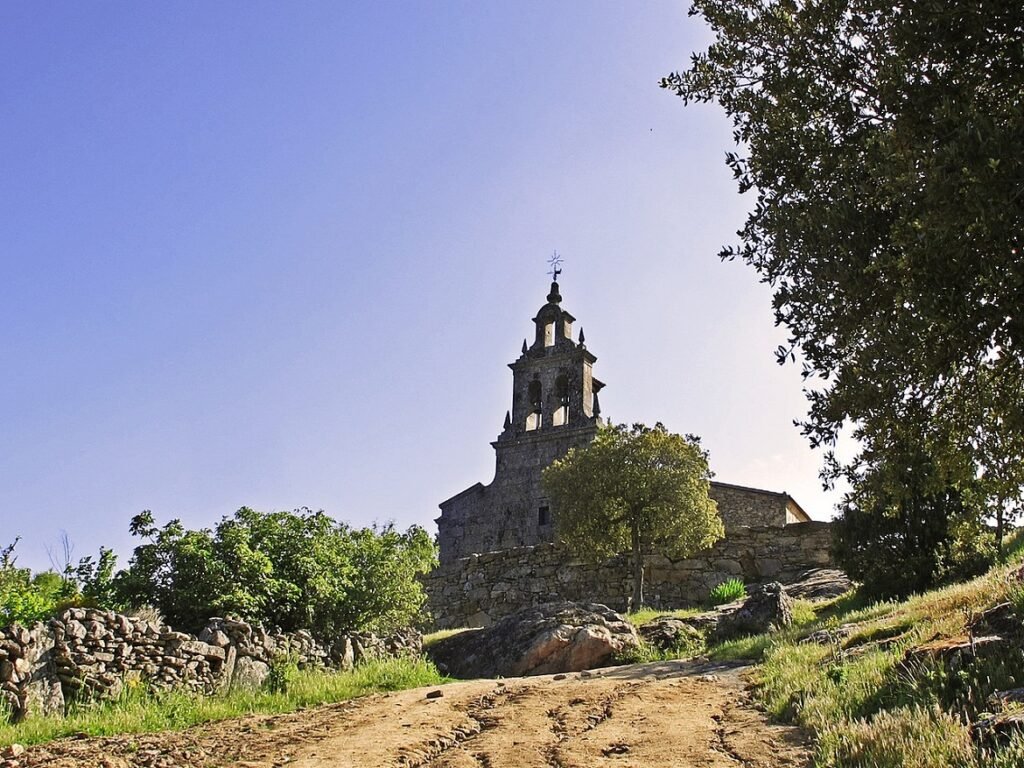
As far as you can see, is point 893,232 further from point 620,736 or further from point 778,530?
point 778,530

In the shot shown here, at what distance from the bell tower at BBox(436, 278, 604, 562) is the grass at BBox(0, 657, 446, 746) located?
75.1 ft

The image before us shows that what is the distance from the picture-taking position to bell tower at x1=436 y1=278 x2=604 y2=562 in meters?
36.0

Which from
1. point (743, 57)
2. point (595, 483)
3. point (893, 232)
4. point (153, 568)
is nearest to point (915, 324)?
point (893, 232)

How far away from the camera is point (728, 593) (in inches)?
789

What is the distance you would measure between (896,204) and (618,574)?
15768 mm

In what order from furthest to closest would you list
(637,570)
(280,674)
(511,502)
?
1. (511,502)
2. (637,570)
3. (280,674)

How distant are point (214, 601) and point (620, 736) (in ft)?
22.2

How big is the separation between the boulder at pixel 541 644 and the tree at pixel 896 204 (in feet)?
20.7

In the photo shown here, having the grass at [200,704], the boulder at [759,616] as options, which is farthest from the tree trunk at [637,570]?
the grass at [200,704]

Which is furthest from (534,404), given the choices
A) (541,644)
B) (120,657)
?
(120,657)

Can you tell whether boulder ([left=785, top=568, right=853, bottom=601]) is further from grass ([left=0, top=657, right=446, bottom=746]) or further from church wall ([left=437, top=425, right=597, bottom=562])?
church wall ([left=437, top=425, right=597, bottom=562])

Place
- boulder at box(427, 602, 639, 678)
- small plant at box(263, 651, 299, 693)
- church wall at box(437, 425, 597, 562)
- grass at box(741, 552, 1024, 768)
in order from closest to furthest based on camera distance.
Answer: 1. grass at box(741, 552, 1024, 768)
2. small plant at box(263, 651, 299, 693)
3. boulder at box(427, 602, 639, 678)
4. church wall at box(437, 425, 597, 562)

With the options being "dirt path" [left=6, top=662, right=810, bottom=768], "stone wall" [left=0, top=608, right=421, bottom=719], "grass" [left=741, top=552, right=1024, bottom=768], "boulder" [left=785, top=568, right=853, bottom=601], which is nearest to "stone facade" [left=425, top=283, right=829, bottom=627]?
"boulder" [left=785, top=568, right=853, bottom=601]

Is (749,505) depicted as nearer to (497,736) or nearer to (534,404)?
(534,404)
